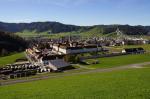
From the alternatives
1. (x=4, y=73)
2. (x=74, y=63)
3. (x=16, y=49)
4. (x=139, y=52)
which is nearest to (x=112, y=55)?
(x=139, y=52)

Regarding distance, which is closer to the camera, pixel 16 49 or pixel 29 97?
pixel 29 97

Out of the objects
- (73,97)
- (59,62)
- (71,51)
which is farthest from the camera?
(71,51)

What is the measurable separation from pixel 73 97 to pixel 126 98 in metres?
3.58

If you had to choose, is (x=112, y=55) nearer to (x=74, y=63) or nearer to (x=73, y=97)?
(x=74, y=63)

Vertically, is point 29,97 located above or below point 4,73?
above

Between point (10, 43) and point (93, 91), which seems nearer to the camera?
point (93, 91)

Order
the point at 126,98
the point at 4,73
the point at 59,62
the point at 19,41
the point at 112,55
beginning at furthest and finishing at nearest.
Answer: the point at 19,41 < the point at 112,55 < the point at 59,62 < the point at 4,73 < the point at 126,98

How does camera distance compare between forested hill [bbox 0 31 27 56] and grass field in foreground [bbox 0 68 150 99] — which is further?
forested hill [bbox 0 31 27 56]

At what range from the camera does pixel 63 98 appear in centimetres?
1612

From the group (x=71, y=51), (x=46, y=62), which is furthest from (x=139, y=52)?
(x=46, y=62)

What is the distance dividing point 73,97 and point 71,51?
75.3 metres

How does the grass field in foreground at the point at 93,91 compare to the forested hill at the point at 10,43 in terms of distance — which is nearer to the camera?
the grass field in foreground at the point at 93,91

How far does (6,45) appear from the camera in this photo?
123938mm

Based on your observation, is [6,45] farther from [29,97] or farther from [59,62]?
[29,97]
